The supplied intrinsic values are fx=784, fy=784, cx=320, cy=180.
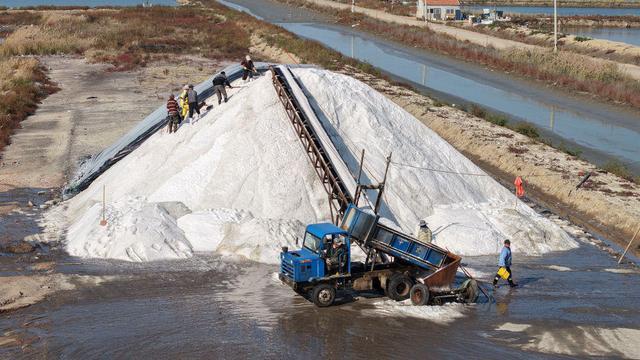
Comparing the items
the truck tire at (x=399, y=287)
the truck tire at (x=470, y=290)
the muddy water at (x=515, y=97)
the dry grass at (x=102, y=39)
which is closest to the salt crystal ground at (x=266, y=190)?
the truck tire at (x=470, y=290)

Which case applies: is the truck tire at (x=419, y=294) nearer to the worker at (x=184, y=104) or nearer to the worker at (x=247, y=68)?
the worker at (x=184, y=104)

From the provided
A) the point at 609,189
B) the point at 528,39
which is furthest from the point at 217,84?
the point at 528,39

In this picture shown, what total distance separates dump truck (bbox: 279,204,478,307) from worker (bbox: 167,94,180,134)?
9.96 meters

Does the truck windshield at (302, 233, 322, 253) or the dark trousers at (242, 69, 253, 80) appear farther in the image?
the dark trousers at (242, 69, 253, 80)

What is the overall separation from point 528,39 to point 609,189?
45.6 metres

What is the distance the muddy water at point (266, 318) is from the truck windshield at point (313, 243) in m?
1.28

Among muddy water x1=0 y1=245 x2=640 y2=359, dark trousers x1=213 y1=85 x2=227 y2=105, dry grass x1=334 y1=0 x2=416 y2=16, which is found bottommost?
muddy water x1=0 y1=245 x2=640 y2=359

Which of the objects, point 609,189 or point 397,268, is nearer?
point 397,268

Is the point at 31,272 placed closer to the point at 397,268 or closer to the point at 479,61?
the point at 397,268

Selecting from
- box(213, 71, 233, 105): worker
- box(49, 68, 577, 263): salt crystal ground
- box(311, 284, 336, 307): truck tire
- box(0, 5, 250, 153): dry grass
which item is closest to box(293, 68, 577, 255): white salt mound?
box(49, 68, 577, 263): salt crystal ground

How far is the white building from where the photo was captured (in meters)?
86.4

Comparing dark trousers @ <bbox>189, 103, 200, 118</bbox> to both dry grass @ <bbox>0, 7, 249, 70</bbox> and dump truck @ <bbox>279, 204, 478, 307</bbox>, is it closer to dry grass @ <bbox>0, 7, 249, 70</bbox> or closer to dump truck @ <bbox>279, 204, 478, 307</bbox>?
dump truck @ <bbox>279, 204, 478, 307</bbox>

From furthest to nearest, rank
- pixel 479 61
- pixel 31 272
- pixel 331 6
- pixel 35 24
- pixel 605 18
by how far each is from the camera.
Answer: pixel 331 6 < pixel 605 18 < pixel 35 24 < pixel 479 61 < pixel 31 272

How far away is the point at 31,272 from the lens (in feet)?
62.5
